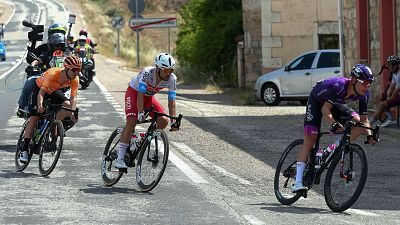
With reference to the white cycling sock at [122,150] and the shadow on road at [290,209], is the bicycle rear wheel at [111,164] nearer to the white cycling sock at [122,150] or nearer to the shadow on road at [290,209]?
the white cycling sock at [122,150]

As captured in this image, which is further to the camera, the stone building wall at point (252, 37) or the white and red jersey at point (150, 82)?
the stone building wall at point (252, 37)

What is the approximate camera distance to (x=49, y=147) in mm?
14039

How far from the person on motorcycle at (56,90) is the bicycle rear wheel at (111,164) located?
120 centimetres

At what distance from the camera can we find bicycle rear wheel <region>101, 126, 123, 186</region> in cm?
1312

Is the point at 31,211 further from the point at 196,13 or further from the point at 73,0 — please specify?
the point at 73,0

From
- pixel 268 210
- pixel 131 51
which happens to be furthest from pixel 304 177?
pixel 131 51

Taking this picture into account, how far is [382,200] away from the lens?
1244 cm

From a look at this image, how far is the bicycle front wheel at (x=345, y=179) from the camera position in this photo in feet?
36.6

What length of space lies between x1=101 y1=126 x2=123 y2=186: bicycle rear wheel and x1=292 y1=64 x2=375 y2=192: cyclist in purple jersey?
2.36 m

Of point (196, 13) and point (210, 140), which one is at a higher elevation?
point (196, 13)

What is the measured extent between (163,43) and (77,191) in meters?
76.2

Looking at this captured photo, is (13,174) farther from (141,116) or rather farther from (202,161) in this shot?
(202,161)

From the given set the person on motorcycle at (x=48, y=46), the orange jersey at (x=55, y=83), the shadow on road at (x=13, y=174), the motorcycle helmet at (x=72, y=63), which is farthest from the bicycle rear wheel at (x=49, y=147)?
the person on motorcycle at (x=48, y=46)

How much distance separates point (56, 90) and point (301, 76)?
637 inches
